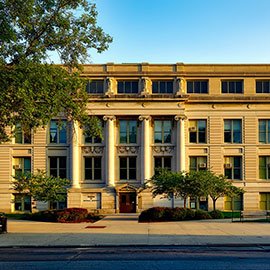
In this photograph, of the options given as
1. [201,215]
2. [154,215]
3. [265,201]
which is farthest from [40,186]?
[265,201]

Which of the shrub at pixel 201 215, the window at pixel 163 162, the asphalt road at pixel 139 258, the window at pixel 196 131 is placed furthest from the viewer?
the window at pixel 196 131

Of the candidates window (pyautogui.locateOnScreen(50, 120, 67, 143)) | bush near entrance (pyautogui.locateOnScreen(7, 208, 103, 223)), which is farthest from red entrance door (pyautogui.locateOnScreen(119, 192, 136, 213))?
bush near entrance (pyautogui.locateOnScreen(7, 208, 103, 223))

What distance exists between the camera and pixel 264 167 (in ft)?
189

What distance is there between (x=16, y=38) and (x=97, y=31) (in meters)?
4.32

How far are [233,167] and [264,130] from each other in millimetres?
5461

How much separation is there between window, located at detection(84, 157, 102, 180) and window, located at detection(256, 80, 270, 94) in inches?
768

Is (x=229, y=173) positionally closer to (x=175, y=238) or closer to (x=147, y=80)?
(x=147, y=80)

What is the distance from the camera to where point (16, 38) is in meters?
23.8

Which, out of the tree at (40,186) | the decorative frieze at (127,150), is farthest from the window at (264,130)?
the tree at (40,186)

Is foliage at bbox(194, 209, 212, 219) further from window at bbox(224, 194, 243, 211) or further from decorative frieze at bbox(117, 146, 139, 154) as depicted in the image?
decorative frieze at bbox(117, 146, 139, 154)

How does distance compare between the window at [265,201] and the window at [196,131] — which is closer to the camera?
the window at [265,201]

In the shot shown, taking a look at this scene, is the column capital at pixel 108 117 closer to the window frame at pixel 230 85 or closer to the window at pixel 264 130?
the window frame at pixel 230 85

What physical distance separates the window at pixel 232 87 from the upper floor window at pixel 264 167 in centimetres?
795

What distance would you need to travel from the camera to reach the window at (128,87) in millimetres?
57062
